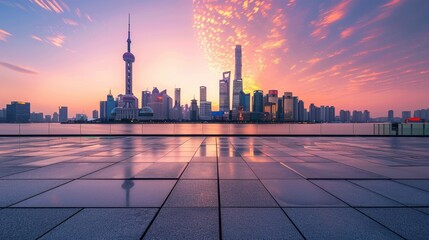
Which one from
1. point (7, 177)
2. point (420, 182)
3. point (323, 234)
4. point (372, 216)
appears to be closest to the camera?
point (323, 234)

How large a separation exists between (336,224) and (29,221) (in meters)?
6.22

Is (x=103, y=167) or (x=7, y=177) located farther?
(x=103, y=167)

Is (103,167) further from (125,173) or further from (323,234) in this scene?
(323,234)

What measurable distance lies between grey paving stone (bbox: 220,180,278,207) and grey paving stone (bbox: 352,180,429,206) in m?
3.29

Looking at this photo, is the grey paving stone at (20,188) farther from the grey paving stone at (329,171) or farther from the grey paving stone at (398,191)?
the grey paving stone at (398,191)

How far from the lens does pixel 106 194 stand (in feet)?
17.5

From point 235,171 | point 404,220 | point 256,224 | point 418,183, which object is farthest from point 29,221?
point 418,183

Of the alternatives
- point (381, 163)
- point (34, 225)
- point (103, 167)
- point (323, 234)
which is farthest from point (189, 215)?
point (381, 163)

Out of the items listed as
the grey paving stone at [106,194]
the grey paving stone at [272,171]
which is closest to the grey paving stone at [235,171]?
the grey paving stone at [272,171]

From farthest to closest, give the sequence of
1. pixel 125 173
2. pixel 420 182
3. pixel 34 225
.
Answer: pixel 125 173 → pixel 420 182 → pixel 34 225

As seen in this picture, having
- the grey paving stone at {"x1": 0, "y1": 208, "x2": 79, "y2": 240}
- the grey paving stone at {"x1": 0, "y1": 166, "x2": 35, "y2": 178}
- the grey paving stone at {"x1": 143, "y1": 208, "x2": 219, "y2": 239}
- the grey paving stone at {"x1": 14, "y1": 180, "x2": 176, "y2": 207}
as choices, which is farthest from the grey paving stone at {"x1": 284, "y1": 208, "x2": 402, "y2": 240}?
the grey paving stone at {"x1": 0, "y1": 166, "x2": 35, "y2": 178}

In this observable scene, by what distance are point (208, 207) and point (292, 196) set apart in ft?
7.77

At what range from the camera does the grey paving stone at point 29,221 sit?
3520 millimetres

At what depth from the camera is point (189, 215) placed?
4164mm
